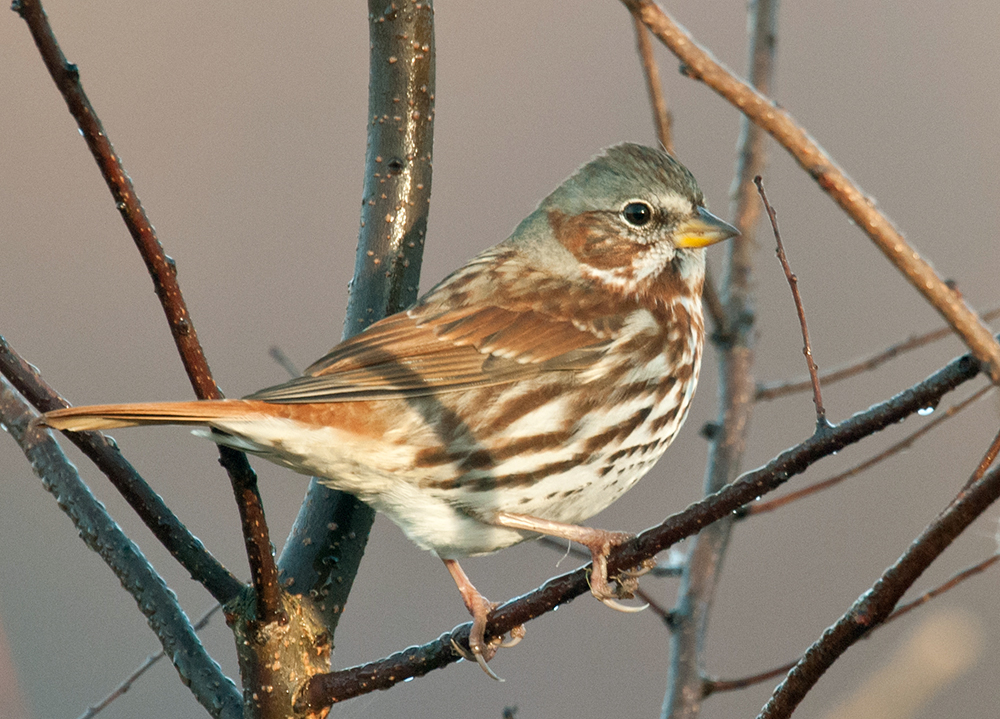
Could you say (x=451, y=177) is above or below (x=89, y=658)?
above

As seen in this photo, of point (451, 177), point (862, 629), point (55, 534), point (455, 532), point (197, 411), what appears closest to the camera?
point (862, 629)

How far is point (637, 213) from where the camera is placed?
3.61 meters

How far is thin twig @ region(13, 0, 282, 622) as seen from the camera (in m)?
1.98

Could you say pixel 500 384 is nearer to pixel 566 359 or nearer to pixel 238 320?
pixel 566 359

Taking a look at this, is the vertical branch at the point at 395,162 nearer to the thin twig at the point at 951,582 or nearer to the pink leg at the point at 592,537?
the pink leg at the point at 592,537

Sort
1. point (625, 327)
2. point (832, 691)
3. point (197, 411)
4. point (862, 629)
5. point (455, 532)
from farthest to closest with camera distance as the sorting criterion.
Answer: point (832, 691) < point (625, 327) < point (455, 532) < point (197, 411) < point (862, 629)

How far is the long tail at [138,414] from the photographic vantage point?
7.57 feet

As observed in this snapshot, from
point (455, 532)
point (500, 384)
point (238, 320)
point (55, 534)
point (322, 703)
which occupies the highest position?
point (238, 320)

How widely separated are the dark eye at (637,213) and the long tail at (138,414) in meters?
1.53

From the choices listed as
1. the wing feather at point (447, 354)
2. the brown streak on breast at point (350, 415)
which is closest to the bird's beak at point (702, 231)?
the wing feather at point (447, 354)

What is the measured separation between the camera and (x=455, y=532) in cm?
317

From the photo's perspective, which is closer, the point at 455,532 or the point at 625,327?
the point at 455,532

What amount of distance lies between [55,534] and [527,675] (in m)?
3.05

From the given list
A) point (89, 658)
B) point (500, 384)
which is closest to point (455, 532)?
point (500, 384)
